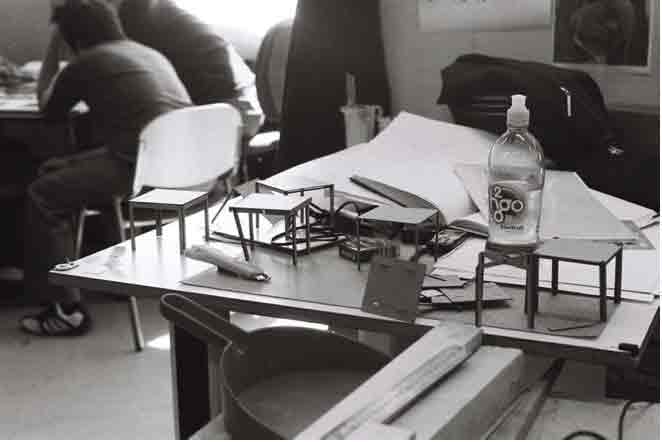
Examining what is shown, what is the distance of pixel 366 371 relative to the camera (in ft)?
3.35

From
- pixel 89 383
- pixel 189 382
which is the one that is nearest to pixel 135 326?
pixel 89 383

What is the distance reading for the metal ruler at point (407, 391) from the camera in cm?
72

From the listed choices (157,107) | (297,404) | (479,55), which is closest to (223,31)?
(157,107)

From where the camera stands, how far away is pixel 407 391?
2.55ft

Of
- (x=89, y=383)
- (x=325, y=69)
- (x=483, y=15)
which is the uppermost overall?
(x=483, y=15)

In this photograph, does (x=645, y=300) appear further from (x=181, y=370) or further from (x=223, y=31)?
(x=223, y=31)

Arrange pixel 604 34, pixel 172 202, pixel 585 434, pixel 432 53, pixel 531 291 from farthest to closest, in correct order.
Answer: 1. pixel 432 53
2. pixel 604 34
3. pixel 172 202
4. pixel 531 291
5. pixel 585 434

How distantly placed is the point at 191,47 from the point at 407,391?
2.97m

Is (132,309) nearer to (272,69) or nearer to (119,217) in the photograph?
(119,217)

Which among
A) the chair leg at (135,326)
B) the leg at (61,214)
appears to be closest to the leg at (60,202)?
the leg at (61,214)

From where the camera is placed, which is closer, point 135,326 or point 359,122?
point 359,122

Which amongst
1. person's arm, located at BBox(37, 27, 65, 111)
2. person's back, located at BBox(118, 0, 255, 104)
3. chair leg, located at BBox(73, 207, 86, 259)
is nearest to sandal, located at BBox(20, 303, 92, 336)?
chair leg, located at BBox(73, 207, 86, 259)

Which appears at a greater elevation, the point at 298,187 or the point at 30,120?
the point at 298,187

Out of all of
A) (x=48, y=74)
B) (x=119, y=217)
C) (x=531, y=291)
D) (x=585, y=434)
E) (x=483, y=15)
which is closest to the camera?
(x=585, y=434)
